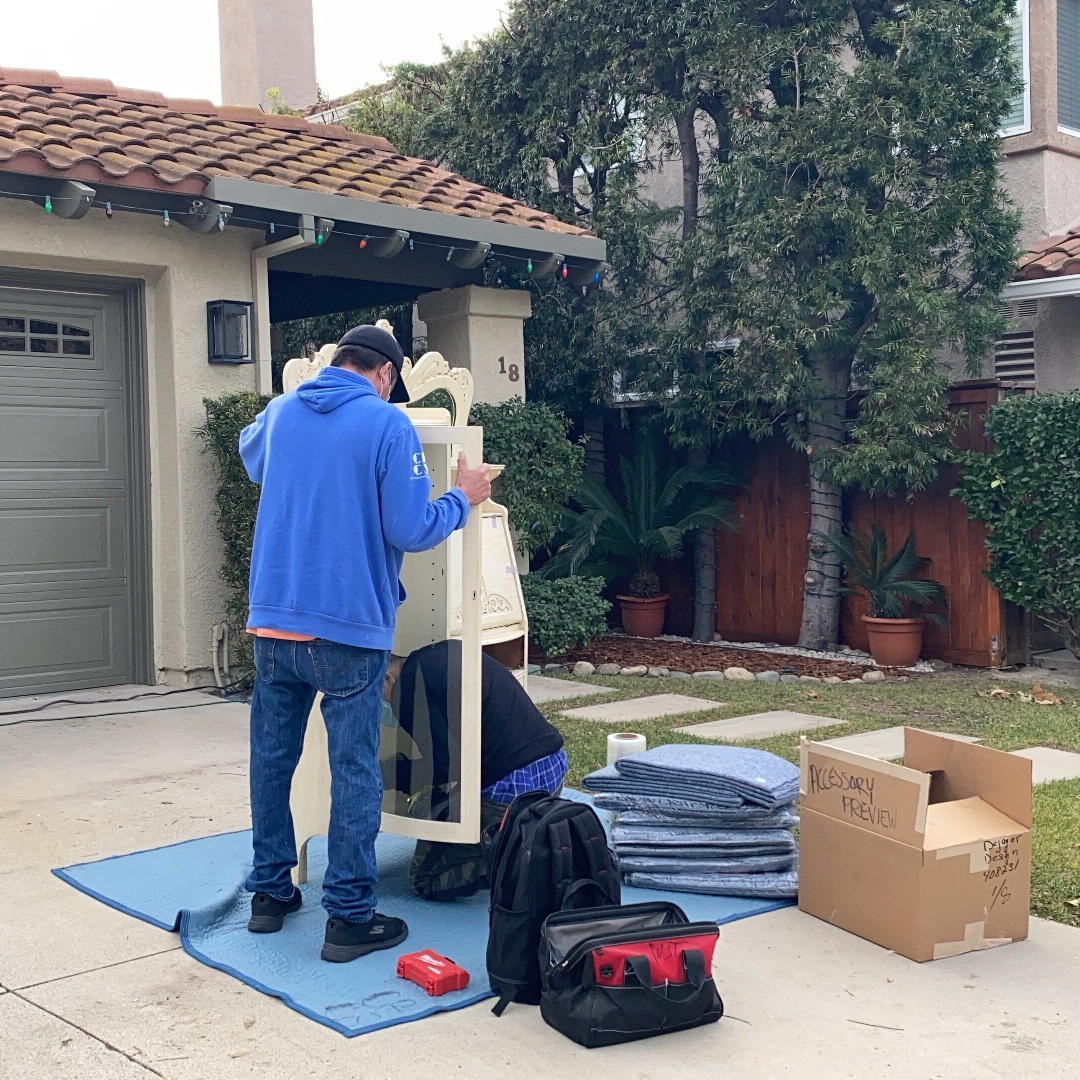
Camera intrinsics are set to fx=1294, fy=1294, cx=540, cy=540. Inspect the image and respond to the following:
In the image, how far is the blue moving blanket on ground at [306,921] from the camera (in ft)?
11.5

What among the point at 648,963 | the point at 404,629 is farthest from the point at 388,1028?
the point at 404,629

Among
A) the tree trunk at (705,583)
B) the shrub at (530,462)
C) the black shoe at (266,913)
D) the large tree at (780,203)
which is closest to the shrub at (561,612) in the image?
the shrub at (530,462)

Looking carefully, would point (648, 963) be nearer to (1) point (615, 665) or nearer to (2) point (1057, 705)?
(2) point (1057, 705)

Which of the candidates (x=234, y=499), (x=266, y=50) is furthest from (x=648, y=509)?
(x=266, y=50)

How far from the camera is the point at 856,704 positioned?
27.0 feet

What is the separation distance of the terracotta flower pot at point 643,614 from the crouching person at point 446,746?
728 centimetres

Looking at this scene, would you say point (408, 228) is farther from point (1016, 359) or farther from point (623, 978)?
point (623, 978)

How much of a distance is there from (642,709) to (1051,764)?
244cm

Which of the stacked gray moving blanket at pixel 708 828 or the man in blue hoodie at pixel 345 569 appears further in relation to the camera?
the stacked gray moving blanket at pixel 708 828

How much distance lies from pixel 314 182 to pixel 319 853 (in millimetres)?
5049

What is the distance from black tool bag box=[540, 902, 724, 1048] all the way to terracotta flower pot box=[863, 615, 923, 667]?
22.8ft

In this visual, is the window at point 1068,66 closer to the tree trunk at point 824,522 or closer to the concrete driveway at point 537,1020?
the tree trunk at point 824,522

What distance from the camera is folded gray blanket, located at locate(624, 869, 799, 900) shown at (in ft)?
14.5

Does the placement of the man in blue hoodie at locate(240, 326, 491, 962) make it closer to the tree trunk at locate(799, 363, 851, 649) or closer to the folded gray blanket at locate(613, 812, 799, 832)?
the folded gray blanket at locate(613, 812, 799, 832)
